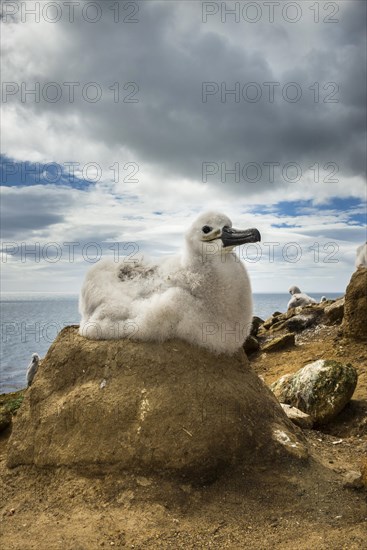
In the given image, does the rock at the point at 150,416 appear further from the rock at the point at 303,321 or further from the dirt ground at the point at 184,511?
the rock at the point at 303,321

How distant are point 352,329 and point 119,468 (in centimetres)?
910

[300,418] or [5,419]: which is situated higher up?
[300,418]

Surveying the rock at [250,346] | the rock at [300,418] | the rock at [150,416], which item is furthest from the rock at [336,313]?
the rock at [150,416]

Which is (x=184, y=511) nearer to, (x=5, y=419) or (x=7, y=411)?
(x=5, y=419)

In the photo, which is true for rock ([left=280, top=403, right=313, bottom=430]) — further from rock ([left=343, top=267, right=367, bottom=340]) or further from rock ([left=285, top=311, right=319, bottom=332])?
rock ([left=285, top=311, right=319, bottom=332])

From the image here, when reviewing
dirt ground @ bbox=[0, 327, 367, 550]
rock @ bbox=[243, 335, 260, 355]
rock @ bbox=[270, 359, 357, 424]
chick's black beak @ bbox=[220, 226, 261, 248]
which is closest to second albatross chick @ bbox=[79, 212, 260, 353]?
chick's black beak @ bbox=[220, 226, 261, 248]

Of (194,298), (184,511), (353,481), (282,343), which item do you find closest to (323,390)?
(353,481)

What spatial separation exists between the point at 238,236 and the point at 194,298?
859 millimetres

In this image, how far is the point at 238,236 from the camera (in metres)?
5.42

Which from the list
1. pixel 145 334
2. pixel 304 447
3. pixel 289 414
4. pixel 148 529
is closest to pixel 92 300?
pixel 145 334

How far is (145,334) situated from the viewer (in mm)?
5707

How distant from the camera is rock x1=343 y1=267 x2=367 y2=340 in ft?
40.2

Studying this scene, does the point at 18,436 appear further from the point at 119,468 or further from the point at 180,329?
the point at 180,329

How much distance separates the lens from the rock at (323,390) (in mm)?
8359
